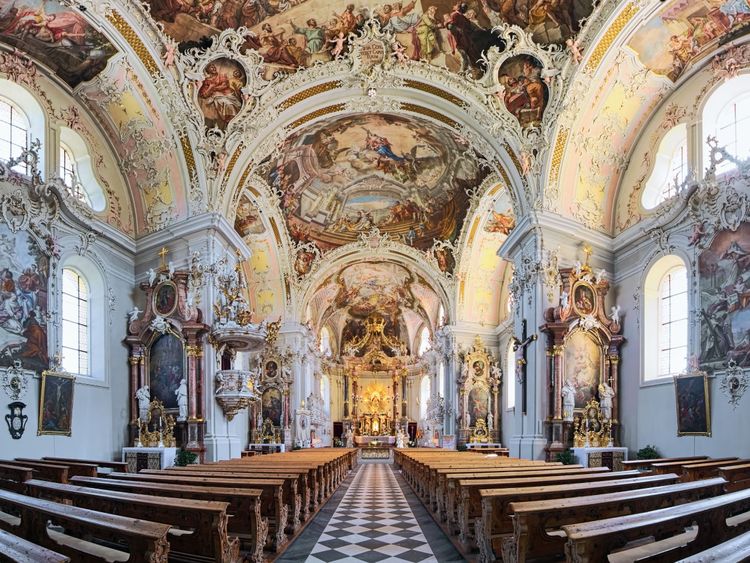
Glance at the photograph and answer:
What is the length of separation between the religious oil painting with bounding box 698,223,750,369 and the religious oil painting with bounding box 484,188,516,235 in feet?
37.4

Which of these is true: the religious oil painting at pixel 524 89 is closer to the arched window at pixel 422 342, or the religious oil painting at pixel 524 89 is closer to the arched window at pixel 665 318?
the arched window at pixel 665 318

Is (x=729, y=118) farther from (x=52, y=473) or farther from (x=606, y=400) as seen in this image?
(x=52, y=473)

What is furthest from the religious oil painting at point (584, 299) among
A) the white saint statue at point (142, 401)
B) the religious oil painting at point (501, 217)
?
the white saint statue at point (142, 401)

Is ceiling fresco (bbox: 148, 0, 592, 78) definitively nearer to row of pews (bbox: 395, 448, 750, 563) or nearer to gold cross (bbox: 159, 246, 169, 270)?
gold cross (bbox: 159, 246, 169, 270)

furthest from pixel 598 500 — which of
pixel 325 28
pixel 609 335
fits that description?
pixel 325 28

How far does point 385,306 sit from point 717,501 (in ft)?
120

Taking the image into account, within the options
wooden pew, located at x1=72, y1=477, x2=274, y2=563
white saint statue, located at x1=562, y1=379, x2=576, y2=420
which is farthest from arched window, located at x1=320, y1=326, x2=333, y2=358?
wooden pew, located at x1=72, y1=477, x2=274, y2=563

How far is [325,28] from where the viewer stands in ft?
57.5

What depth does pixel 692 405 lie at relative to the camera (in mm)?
14328

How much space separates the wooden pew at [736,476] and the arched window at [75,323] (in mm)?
14325

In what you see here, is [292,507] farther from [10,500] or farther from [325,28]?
[325,28]

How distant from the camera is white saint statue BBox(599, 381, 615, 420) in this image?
56.9 ft

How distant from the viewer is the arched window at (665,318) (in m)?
16.0

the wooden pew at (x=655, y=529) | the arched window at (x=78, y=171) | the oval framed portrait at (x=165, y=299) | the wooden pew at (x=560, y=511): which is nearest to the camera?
the wooden pew at (x=655, y=529)
